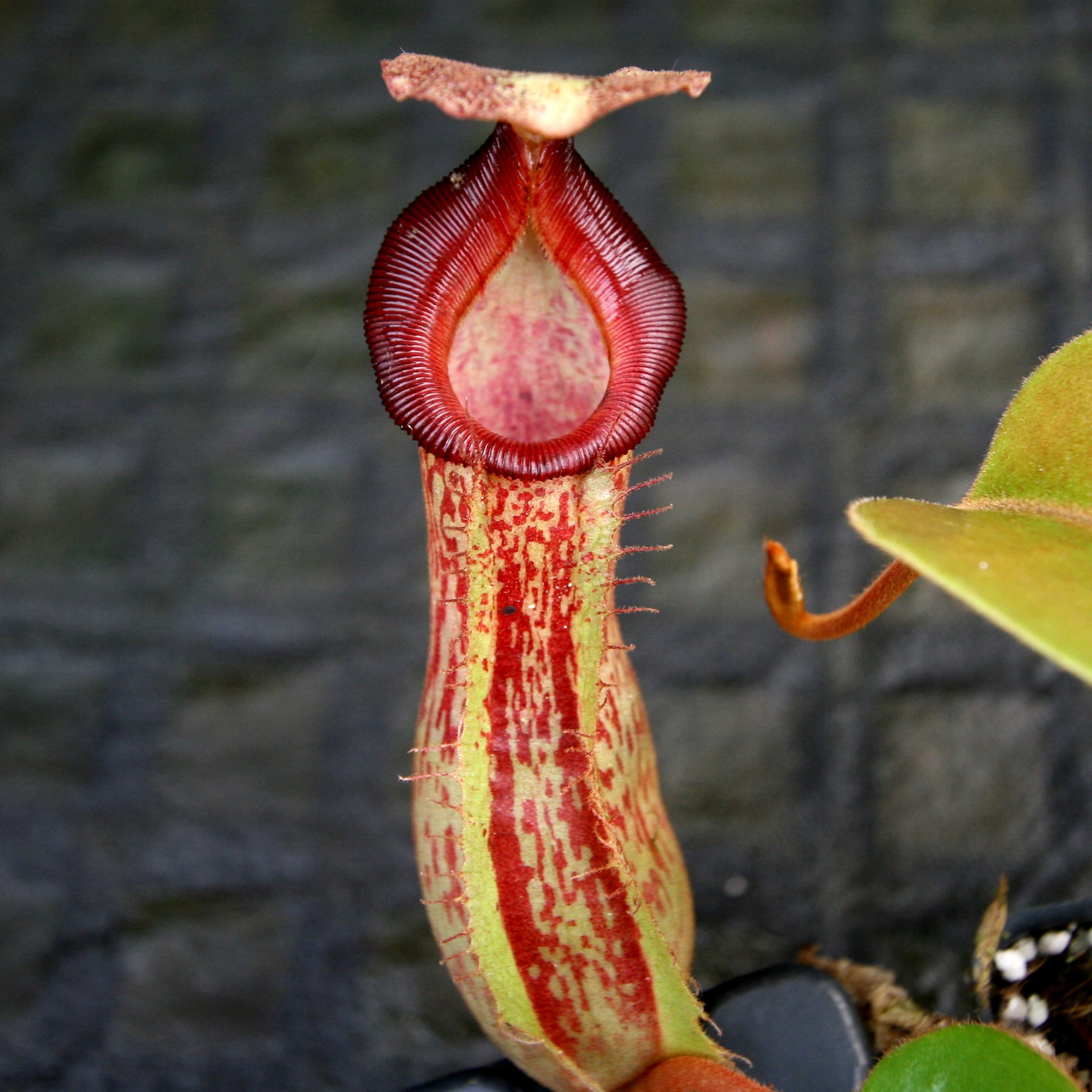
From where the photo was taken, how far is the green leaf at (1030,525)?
25cm

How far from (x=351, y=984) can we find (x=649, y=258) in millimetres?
615

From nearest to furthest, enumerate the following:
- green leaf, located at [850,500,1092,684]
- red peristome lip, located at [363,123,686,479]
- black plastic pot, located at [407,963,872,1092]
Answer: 1. green leaf, located at [850,500,1092,684]
2. red peristome lip, located at [363,123,686,479]
3. black plastic pot, located at [407,963,872,1092]

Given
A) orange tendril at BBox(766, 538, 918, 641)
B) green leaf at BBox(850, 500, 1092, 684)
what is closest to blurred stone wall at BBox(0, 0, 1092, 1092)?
orange tendril at BBox(766, 538, 918, 641)

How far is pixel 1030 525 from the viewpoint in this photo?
1.03 feet

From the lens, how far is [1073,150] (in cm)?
108

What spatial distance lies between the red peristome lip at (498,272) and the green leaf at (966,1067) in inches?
7.9

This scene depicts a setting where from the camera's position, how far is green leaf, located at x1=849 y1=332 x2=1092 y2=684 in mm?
251

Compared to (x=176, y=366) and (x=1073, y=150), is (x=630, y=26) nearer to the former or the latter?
(x=1073, y=150)

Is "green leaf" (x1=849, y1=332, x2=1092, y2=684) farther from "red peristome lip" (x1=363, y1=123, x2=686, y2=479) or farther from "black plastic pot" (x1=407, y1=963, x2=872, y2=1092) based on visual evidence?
"black plastic pot" (x1=407, y1=963, x2=872, y2=1092)

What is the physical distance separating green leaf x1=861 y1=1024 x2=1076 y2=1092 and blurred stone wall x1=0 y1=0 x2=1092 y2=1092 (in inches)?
19.5

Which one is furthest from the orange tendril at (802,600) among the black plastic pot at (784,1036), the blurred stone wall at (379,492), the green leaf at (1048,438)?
the blurred stone wall at (379,492)

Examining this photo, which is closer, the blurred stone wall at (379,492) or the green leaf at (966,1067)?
the green leaf at (966,1067)

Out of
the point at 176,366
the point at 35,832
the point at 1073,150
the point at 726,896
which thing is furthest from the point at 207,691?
the point at 1073,150

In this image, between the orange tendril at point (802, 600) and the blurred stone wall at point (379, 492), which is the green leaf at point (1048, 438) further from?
the blurred stone wall at point (379, 492)
